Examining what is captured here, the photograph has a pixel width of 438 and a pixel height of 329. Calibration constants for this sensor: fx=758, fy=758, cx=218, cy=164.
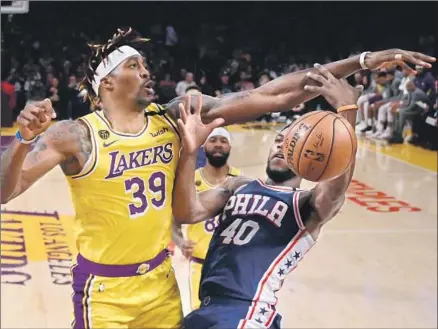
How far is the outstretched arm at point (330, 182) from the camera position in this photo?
3402mm

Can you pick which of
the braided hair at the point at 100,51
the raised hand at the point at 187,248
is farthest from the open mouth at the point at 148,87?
the raised hand at the point at 187,248

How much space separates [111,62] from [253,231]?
1.06 meters

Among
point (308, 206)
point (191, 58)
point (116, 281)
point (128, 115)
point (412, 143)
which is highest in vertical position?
point (128, 115)

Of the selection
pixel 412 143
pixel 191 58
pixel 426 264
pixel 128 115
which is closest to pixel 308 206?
pixel 128 115

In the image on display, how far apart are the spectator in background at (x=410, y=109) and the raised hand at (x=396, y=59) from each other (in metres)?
11.2

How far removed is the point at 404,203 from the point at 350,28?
7707mm

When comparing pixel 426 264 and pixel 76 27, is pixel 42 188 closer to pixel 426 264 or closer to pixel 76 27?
pixel 426 264

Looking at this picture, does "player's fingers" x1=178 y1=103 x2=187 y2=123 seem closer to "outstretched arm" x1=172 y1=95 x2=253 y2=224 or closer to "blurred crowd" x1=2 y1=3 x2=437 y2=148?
"outstretched arm" x1=172 y1=95 x2=253 y2=224

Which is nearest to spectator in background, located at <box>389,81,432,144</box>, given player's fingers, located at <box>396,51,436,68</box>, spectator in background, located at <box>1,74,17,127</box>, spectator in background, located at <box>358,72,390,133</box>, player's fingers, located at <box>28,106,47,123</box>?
spectator in background, located at <box>358,72,390,133</box>

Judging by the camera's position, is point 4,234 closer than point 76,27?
Yes

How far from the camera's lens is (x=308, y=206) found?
3691 mm

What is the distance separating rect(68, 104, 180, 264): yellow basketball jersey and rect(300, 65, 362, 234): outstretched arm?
0.69 m

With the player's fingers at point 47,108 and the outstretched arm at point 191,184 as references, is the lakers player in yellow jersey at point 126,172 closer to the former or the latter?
the outstretched arm at point 191,184

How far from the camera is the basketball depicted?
335 cm
